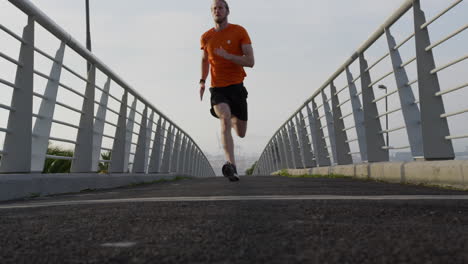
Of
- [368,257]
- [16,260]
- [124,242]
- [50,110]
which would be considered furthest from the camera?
[50,110]

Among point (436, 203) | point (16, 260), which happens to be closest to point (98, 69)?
point (436, 203)

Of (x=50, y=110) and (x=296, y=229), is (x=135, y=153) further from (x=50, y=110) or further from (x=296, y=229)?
(x=296, y=229)

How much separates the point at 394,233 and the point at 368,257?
472 millimetres

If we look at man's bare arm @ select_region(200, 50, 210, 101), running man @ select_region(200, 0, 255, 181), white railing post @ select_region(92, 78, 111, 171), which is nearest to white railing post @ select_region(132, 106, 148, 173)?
white railing post @ select_region(92, 78, 111, 171)

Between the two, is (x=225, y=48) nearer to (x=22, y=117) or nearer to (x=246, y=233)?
(x=22, y=117)

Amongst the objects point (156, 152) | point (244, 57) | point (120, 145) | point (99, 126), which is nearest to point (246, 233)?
point (244, 57)

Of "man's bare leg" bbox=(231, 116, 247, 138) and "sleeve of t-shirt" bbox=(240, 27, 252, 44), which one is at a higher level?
"sleeve of t-shirt" bbox=(240, 27, 252, 44)

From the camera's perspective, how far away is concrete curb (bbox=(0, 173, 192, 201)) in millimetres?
4371

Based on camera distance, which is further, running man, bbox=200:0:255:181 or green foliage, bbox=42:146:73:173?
green foliage, bbox=42:146:73:173

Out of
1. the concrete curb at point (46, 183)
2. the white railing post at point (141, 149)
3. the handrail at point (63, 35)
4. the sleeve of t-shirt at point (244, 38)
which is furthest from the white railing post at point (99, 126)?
the white railing post at point (141, 149)

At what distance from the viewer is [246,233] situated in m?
1.82

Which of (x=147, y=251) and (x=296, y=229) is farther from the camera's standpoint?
(x=296, y=229)

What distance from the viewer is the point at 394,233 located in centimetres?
180

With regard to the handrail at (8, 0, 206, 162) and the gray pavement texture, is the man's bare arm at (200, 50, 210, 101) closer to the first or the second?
the handrail at (8, 0, 206, 162)
